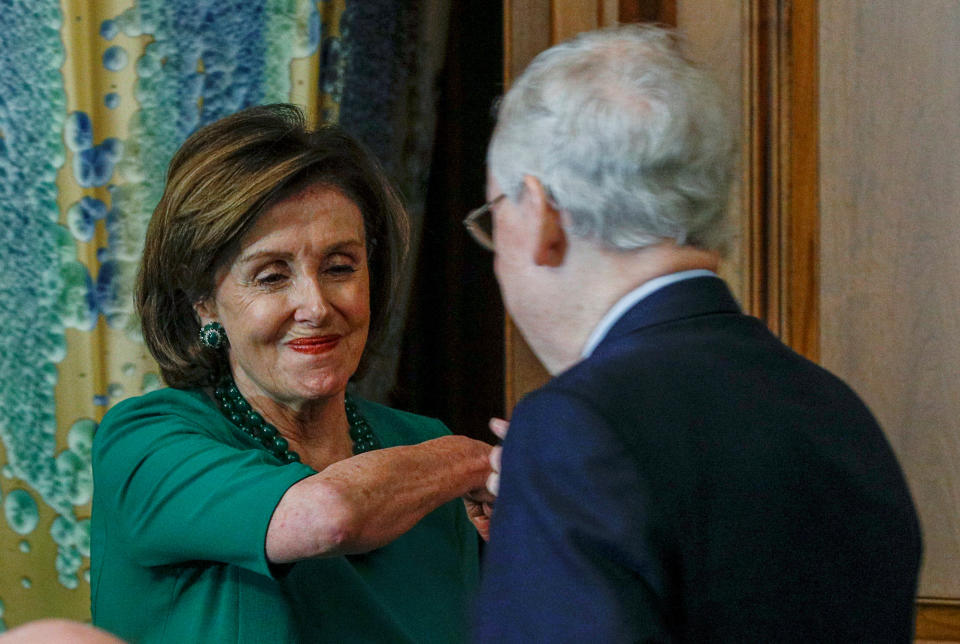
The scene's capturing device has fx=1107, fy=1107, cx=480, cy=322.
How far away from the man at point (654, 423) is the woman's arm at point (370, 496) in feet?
1.43

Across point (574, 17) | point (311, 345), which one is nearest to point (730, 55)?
point (574, 17)

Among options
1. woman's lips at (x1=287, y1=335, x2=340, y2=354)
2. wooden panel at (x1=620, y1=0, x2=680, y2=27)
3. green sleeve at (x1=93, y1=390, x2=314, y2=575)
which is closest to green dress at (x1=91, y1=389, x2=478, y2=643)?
green sleeve at (x1=93, y1=390, x2=314, y2=575)

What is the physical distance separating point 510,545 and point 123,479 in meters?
0.82

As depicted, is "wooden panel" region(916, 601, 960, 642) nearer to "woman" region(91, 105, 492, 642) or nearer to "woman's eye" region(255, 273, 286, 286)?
"woman" region(91, 105, 492, 642)

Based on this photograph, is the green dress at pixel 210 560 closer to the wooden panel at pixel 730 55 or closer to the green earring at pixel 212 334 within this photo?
the green earring at pixel 212 334

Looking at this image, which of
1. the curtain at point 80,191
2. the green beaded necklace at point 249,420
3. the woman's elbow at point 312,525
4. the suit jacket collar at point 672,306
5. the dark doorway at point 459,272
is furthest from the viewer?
the dark doorway at point 459,272

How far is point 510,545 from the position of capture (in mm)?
848

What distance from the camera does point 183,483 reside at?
140 centimetres

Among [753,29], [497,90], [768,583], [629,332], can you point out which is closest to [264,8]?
[497,90]

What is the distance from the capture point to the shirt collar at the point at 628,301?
94 centimetres

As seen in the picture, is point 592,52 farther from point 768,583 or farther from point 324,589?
point 324,589

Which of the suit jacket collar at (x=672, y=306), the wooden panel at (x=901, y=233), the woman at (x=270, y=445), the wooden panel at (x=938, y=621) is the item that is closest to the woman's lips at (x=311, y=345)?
the woman at (x=270, y=445)

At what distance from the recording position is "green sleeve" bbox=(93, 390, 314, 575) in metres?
1.35

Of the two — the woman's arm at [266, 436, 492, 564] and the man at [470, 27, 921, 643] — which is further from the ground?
the man at [470, 27, 921, 643]
